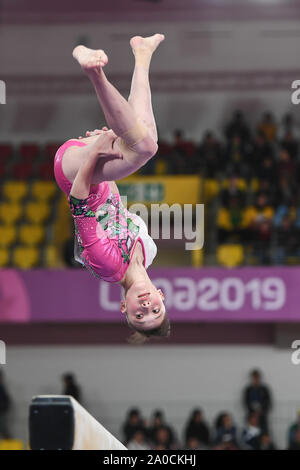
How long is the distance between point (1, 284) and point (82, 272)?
3.26 ft

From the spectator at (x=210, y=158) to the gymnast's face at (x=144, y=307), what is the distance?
8.01 metres

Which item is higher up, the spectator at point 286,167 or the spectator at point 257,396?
the spectator at point 286,167

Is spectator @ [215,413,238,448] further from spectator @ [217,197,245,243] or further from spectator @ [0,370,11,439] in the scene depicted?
spectator @ [0,370,11,439]

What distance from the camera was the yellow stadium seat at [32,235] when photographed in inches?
457

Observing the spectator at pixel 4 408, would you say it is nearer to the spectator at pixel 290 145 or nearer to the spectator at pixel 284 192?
the spectator at pixel 284 192

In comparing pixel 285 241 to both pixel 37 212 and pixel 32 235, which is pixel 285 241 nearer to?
pixel 32 235

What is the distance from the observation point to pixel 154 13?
44.9 feet

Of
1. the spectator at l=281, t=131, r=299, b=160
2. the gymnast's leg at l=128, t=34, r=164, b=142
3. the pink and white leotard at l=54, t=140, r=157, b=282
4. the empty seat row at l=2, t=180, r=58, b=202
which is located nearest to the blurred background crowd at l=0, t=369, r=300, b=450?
the empty seat row at l=2, t=180, r=58, b=202

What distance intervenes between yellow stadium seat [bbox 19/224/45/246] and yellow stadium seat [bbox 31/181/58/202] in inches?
24.4

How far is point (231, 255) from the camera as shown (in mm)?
10617

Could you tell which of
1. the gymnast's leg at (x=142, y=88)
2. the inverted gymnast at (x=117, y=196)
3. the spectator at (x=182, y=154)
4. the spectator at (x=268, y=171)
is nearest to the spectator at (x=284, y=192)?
the spectator at (x=268, y=171)

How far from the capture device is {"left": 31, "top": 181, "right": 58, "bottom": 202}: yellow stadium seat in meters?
12.3

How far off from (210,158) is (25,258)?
3110mm
